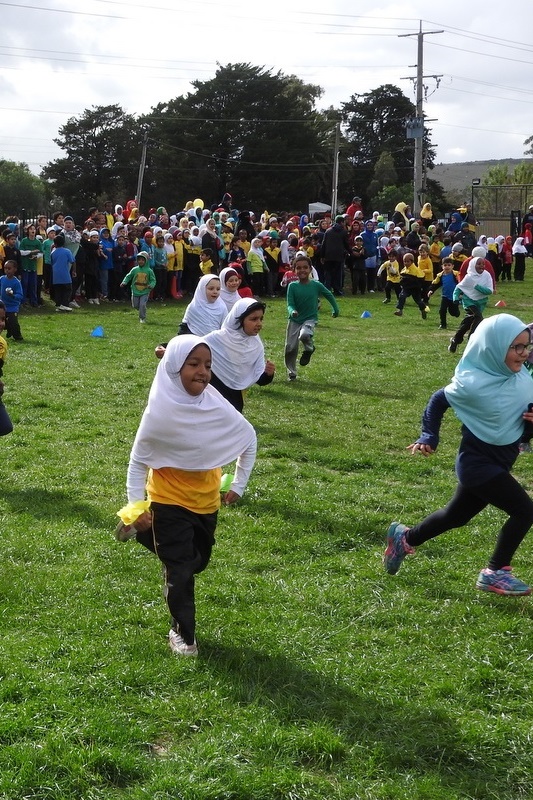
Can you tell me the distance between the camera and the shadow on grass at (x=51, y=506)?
24.4 feet

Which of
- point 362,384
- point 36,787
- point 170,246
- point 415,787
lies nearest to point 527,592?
point 415,787

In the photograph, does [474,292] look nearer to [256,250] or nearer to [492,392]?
[256,250]

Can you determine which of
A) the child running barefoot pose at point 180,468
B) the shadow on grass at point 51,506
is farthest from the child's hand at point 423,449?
the shadow on grass at point 51,506

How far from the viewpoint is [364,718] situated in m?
4.41

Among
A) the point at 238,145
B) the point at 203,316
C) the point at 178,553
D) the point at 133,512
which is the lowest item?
the point at 178,553

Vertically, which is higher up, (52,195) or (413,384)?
(52,195)

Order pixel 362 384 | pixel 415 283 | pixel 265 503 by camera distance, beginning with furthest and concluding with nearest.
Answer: pixel 415 283
pixel 362 384
pixel 265 503

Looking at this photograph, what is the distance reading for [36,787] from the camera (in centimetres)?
380

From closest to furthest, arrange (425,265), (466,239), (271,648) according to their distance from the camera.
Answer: (271,648) < (425,265) < (466,239)

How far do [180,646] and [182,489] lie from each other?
0.84 metres

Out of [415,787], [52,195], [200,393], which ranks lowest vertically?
[415,787]

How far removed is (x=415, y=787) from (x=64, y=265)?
18518mm

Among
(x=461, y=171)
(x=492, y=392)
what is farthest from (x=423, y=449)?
(x=461, y=171)

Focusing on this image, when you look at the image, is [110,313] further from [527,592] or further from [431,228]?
[527,592]
